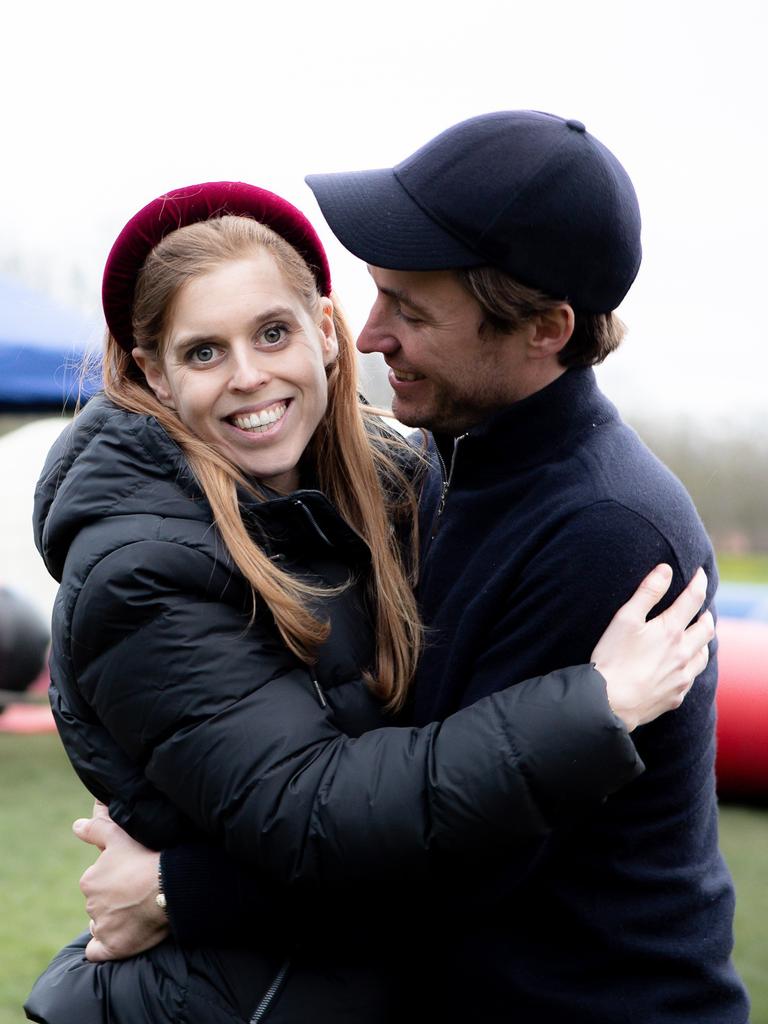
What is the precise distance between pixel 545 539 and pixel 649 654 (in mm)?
259

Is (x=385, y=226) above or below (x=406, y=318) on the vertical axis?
above

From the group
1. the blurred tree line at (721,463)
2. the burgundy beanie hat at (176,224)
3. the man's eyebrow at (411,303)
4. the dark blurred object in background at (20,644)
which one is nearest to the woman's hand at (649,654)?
the man's eyebrow at (411,303)

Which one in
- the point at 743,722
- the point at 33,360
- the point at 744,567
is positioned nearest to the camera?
the point at 743,722

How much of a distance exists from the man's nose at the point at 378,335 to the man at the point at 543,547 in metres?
0.02

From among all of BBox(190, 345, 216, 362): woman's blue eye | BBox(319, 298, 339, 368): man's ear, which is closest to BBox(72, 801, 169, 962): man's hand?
BBox(190, 345, 216, 362): woman's blue eye

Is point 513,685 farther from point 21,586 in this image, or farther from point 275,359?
point 21,586

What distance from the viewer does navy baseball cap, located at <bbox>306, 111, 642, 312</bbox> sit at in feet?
7.10

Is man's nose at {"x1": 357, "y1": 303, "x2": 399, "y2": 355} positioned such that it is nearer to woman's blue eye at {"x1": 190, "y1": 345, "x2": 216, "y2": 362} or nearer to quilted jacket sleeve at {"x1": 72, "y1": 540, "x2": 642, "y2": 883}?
woman's blue eye at {"x1": 190, "y1": 345, "x2": 216, "y2": 362}

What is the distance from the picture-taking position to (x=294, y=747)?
1.98 meters

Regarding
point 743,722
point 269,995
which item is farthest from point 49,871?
point 269,995

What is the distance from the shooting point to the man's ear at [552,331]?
2.27 meters

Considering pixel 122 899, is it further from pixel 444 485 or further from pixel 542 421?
pixel 542 421

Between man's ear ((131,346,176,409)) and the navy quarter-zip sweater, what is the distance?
24.1 inches

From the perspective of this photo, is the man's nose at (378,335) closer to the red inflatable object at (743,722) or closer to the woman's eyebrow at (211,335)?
the woman's eyebrow at (211,335)
